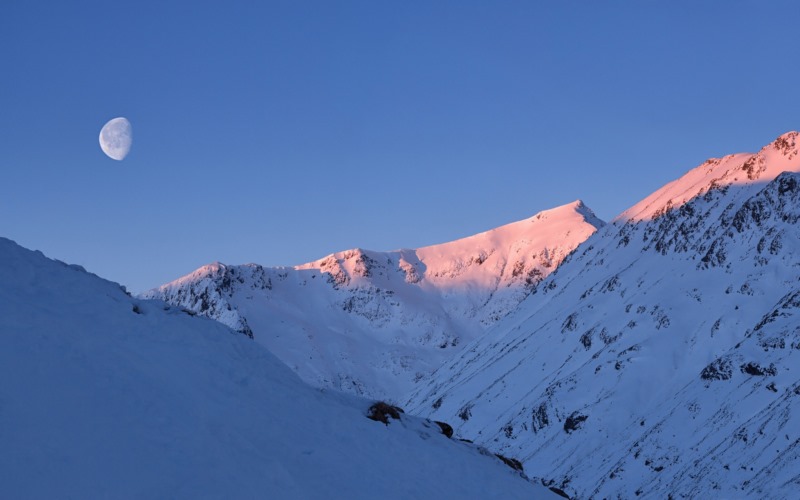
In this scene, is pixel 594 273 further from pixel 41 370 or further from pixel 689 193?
pixel 41 370

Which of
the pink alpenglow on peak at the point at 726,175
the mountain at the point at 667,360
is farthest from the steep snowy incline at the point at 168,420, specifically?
the pink alpenglow on peak at the point at 726,175

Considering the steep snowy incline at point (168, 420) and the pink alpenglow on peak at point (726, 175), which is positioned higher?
the steep snowy incline at point (168, 420)

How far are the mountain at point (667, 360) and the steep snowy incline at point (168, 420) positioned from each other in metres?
42.2

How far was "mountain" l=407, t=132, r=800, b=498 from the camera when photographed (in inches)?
3000

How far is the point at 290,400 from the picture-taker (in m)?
22.3

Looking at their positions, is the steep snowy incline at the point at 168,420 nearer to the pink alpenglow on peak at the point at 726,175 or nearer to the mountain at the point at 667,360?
the mountain at the point at 667,360

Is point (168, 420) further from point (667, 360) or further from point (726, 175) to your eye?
point (726, 175)

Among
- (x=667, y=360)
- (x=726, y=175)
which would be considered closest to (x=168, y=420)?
(x=667, y=360)

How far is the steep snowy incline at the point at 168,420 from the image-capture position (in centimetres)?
1477

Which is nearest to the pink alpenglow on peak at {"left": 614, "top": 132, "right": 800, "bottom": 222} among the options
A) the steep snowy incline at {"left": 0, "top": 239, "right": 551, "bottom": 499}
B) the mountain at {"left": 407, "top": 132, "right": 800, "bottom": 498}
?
the mountain at {"left": 407, "top": 132, "right": 800, "bottom": 498}

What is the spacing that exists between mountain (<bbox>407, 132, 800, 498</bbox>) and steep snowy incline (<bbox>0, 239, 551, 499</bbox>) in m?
42.2

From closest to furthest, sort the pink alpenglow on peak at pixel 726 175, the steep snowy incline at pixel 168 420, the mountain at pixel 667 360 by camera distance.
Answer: the steep snowy incline at pixel 168 420 < the mountain at pixel 667 360 < the pink alpenglow on peak at pixel 726 175

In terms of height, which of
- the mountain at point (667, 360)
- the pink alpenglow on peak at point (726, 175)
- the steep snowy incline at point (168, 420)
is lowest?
the mountain at point (667, 360)

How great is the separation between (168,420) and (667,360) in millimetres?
94368
